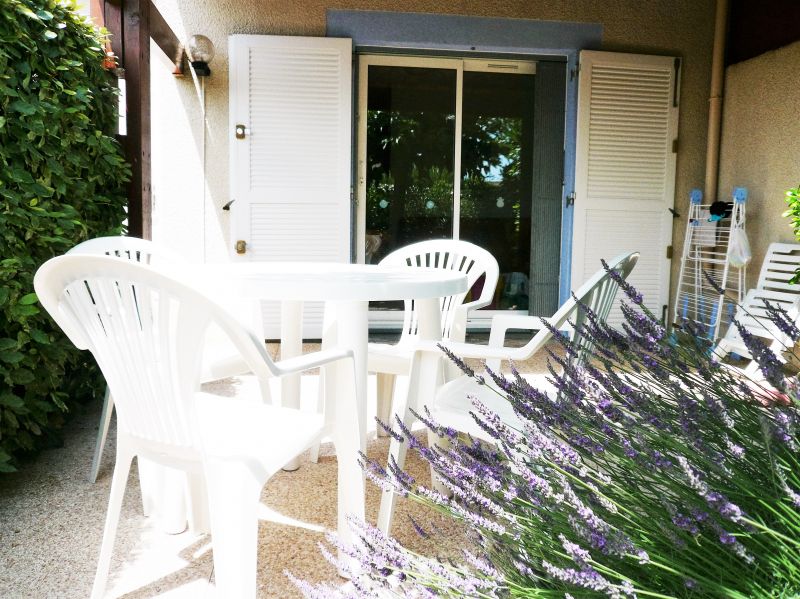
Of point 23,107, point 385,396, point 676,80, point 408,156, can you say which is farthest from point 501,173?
point 23,107

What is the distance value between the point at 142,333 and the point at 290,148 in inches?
164

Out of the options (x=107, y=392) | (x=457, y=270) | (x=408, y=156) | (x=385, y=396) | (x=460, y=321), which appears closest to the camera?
(x=107, y=392)

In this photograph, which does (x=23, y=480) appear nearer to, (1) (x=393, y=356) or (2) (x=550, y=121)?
(1) (x=393, y=356)

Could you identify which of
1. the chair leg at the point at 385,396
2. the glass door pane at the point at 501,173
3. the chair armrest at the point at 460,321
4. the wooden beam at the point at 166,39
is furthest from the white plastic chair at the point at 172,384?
the glass door pane at the point at 501,173

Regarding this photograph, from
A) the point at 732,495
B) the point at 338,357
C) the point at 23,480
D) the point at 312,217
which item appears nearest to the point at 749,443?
the point at 732,495

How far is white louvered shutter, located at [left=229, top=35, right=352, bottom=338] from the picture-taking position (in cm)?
542

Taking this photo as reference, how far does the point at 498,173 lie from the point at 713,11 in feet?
7.26

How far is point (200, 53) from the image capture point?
5.31 meters

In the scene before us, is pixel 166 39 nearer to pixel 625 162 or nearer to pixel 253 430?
pixel 625 162

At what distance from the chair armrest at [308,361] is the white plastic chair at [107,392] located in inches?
29.5

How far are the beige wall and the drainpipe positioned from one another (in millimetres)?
55

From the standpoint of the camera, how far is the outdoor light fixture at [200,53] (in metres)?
5.29

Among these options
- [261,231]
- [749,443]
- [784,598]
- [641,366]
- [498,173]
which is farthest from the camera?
[498,173]

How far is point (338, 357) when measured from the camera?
1723 millimetres
